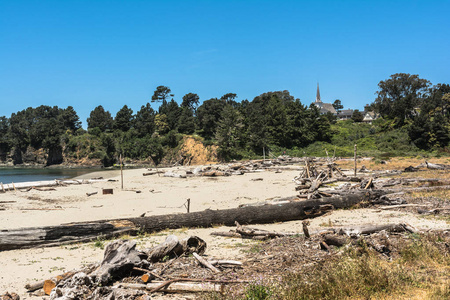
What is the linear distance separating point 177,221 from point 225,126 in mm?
49689

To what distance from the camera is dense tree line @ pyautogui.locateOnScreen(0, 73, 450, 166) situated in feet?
198

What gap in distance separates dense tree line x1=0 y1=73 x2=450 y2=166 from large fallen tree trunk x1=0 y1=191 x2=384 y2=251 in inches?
1840

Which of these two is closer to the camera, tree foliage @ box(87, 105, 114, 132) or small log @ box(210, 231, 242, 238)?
small log @ box(210, 231, 242, 238)

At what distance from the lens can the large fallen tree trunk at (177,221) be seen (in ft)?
27.5

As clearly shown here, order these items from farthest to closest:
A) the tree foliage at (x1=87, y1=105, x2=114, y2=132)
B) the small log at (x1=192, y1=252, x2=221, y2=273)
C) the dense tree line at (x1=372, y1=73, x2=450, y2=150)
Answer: the tree foliage at (x1=87, y1=105, x2=114, y2=132) < the dense tree line at (x1=372, y1=73, x2=450, y2=150) < the small log at (x1=192, y1=252, x2=221, y2=273)

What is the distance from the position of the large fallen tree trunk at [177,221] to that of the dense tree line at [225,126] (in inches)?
1840

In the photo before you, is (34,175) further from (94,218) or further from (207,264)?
(207,264)

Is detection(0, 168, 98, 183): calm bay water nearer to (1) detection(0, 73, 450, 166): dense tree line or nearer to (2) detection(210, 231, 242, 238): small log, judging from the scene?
(1) detection(0, 73, 450, 166): dense tree line

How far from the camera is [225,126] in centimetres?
5956

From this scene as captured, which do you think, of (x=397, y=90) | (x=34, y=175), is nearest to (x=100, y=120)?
(x=34, y=175)

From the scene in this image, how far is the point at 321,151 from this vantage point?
59562 mm

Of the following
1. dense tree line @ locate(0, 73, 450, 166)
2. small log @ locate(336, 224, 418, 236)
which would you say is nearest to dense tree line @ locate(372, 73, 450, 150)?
dense tree line @ locate(0, 73, 450, 166)

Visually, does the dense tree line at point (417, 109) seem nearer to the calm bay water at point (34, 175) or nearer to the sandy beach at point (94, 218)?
the sandy beach at point (94, 218)

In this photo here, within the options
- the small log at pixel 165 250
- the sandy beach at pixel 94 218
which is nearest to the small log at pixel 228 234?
the sandy beach at pixel 94 218
